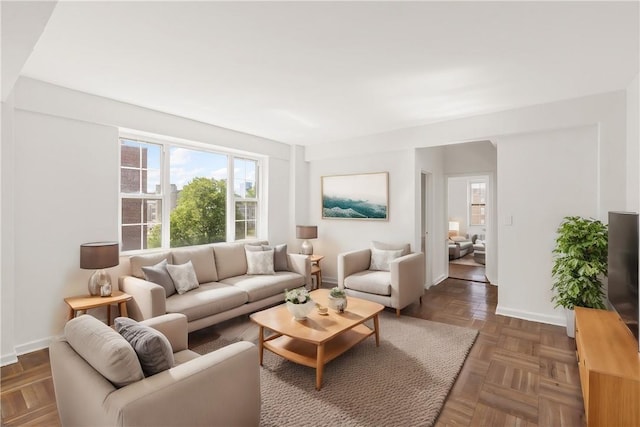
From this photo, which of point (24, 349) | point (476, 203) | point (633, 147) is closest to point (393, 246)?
point (633, 147)

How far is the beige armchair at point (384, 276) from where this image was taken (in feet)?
12.6

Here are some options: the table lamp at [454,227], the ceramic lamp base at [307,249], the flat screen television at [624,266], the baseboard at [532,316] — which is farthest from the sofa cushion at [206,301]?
the table lamp at [454,227]

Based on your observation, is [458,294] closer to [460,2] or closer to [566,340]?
[566,340]

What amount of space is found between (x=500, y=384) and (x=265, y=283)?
2549mm

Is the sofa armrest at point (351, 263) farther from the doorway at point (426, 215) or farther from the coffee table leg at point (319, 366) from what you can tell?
the coffee table leg at point (319, 366)

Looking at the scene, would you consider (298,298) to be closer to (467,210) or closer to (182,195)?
(182,195)

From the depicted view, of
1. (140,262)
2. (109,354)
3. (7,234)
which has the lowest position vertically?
(109,354)

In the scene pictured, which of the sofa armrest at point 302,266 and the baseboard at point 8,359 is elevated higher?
the sofa armrest at point 302,266

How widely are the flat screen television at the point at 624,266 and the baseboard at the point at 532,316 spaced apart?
1.32 metres

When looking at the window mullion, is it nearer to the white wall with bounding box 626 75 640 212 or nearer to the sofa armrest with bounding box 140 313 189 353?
the sofa armrest with bounding box 140 313 189 353

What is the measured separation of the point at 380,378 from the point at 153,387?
5.63ft

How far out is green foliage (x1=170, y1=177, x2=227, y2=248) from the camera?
435 centimetres

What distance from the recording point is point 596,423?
5.83ft

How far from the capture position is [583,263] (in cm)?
302
